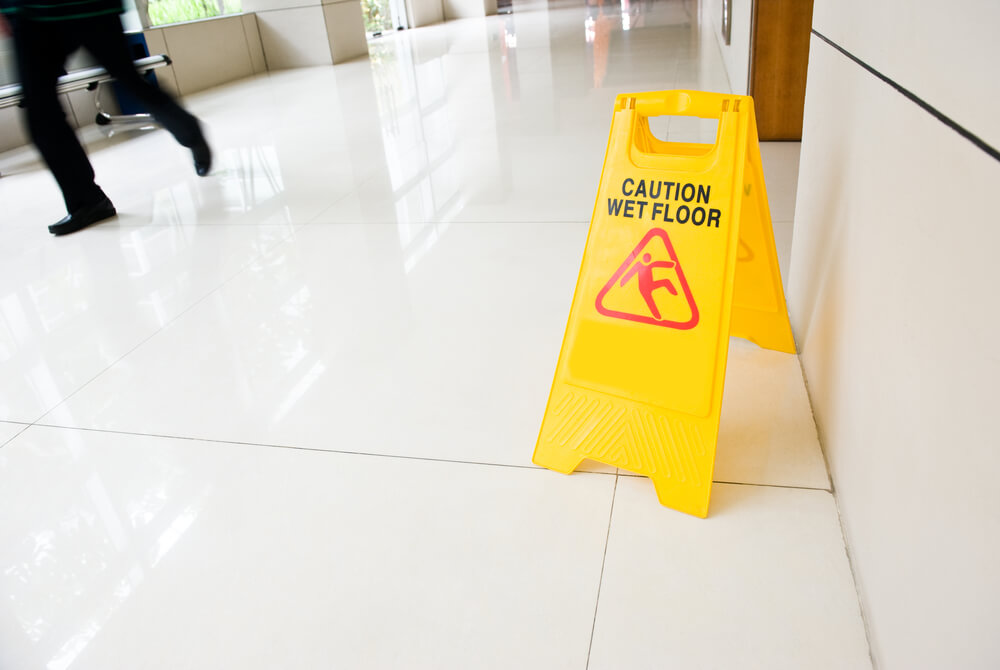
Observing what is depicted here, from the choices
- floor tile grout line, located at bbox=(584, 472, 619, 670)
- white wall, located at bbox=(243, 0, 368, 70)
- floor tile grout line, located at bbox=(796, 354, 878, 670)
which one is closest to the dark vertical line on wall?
floor tile grout line, located at bbox=(796, 354, 878, 670)

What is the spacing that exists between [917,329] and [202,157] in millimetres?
3326

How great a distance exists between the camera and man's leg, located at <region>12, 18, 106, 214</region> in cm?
257

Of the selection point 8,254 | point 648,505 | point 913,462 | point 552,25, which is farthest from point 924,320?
point 552,25

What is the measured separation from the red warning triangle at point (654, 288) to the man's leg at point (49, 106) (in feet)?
8.42

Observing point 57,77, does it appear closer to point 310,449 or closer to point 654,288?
point 310,449

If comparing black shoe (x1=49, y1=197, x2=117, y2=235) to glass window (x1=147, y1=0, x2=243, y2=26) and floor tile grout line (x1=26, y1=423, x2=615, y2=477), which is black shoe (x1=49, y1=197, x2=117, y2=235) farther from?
glass window (x1=147, y1=0, x2=243, y2=26)

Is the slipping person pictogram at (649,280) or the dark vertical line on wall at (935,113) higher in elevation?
the dark vertical line on wall at (935,113)

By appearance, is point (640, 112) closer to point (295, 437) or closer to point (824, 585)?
point (824, 585)

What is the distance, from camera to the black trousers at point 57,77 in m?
2.59

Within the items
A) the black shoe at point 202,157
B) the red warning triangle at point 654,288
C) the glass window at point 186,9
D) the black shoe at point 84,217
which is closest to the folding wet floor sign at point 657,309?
the red warning triangle at point 654,288

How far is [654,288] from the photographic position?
121cm

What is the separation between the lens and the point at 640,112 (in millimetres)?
1232

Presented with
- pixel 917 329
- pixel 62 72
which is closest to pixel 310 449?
pixel 917 329

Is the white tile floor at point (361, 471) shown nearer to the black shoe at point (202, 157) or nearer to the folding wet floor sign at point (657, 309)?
the folding wet floor sign at point (657, 309)
